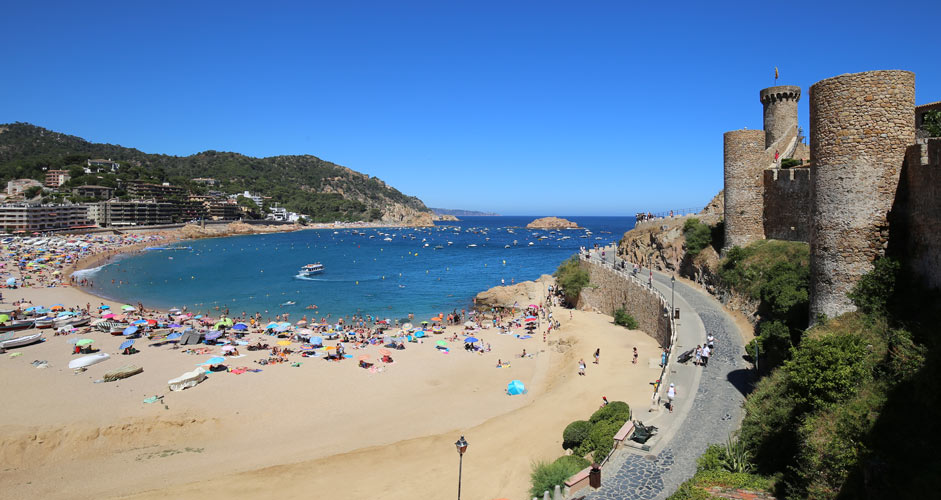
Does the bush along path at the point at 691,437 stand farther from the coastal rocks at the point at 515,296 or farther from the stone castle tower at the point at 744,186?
the coastal rocks at the point at 515,296

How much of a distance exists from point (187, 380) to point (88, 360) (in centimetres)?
592

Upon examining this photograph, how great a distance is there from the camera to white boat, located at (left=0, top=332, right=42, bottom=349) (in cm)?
2433

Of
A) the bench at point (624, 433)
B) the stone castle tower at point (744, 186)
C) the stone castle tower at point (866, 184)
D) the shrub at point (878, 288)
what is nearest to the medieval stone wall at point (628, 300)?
the stone castle tower at point (744, 186)

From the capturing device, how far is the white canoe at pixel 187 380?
19.6 meters

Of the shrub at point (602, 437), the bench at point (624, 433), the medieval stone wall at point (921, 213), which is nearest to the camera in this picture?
the medieval stone wall at point (921, 213)

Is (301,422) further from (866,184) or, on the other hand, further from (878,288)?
(866,184)

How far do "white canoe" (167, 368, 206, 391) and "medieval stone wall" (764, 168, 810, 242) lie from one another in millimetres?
23580

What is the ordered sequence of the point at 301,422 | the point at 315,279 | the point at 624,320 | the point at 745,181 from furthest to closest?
the point at 315,279 < the point at 624,320 < the point at 745,181 < the point at 301,422

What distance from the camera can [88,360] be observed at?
22.1 meters

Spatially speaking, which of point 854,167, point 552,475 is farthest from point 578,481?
point 854,167

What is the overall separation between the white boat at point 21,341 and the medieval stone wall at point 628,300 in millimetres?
29363

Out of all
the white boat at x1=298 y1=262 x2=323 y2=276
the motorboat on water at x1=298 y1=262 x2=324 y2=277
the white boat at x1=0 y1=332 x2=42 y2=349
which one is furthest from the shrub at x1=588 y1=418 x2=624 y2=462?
the white boat at x1=298 y1=262 x2=323 y2=276

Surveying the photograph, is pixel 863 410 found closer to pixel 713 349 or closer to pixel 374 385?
pixel 713 349

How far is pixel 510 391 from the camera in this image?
64.1 ft
